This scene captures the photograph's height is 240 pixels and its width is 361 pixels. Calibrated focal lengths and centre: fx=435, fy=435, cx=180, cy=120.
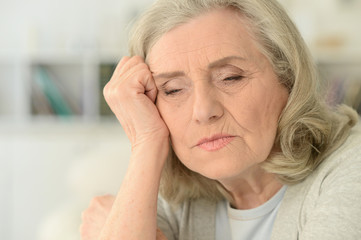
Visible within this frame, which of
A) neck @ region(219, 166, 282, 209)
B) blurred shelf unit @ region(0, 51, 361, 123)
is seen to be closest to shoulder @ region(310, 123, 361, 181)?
neck @ region(219, 166, 282, 209)

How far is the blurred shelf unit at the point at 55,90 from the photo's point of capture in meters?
3.65

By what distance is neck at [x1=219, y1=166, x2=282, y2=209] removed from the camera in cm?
124

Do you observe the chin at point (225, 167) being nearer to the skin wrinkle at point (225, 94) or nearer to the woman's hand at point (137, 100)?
the skin wrinkle at point (225, 94)

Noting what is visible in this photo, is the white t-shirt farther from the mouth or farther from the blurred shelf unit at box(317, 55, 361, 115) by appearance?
the blurred shelf unit at box(317, 55, 361, 115)

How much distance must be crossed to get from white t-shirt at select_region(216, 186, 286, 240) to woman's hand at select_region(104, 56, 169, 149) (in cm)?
33

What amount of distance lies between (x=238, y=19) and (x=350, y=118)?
0.45 metres

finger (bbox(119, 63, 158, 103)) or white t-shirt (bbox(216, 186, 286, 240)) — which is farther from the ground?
finger (bbox(119, 63, 158, 103))

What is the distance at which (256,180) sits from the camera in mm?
1242

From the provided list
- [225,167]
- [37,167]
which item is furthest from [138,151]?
[37,167]

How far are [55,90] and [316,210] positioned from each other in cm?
307

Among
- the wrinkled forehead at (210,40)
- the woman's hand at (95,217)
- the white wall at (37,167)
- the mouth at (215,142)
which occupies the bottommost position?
the white wall at (37,167)

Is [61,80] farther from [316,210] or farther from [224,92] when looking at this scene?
[316,210]

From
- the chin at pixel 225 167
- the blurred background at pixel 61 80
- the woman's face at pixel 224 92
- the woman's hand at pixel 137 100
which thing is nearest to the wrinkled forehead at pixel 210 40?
the woman's face at pixel 224 92

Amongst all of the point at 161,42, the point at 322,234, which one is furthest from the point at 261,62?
the point at 322,234
